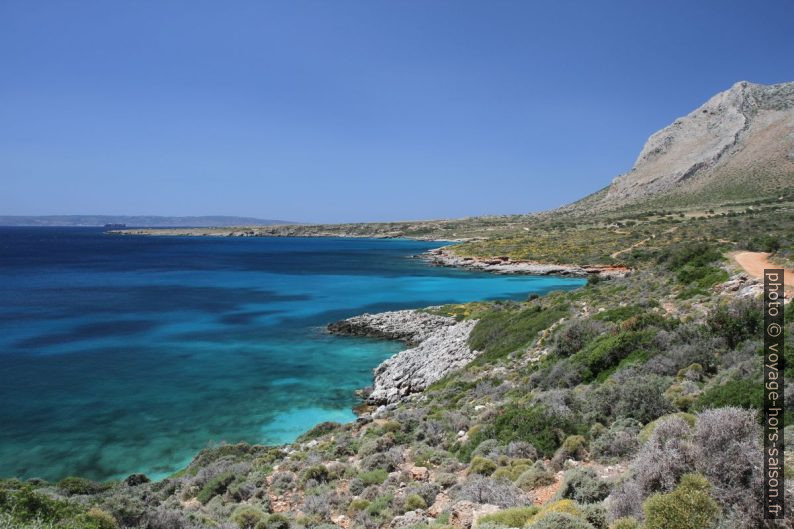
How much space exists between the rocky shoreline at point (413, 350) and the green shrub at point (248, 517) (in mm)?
12575

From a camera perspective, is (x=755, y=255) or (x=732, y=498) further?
(x=755, y=255)

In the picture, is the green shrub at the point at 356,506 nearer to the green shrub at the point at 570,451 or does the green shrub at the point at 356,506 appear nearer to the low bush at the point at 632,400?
the green shrub at the point at 570,451

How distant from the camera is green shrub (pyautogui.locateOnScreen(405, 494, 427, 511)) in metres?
8.70

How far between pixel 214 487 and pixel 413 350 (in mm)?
17770

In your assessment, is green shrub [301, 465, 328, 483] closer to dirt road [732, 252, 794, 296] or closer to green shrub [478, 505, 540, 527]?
green shrub [478, 505, 540, 527]

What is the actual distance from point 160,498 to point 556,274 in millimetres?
61610

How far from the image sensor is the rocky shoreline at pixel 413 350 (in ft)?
75.0

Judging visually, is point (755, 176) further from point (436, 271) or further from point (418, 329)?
point (418, 329)

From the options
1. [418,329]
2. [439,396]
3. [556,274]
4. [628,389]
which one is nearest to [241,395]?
[439,396]

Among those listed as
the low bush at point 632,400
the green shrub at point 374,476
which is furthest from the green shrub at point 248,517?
the low bush at point 632,400

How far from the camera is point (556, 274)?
65875 millimetres

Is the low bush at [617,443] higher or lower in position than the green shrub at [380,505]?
higher

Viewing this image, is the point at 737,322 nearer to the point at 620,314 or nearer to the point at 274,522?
the point at 620,314

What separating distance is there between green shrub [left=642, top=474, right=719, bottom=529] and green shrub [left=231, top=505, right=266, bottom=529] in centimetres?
677
